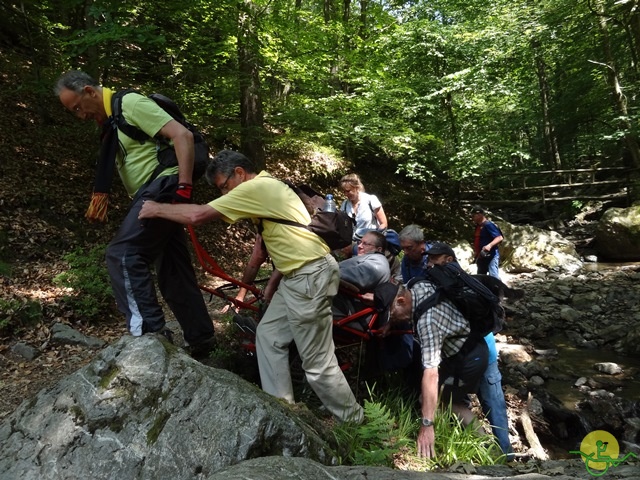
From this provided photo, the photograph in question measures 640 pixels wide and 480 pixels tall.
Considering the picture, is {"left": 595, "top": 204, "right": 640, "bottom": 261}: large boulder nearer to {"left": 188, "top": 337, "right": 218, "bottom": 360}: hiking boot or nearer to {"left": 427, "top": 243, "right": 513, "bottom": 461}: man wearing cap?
{"left": 427, "top": 243, "right": 513, "bottom": 461}: man wearing cap

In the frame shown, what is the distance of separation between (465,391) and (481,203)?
55.8 feet

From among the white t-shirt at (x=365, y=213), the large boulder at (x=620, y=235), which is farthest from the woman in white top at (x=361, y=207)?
the large boulder at (x=620, y=235)

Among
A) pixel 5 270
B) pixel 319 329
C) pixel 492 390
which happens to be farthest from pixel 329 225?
pixel 5 270

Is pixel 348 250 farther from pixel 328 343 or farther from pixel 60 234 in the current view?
pixel 60 234

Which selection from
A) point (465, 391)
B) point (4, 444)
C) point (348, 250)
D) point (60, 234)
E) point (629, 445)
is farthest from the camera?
point (60, 234)

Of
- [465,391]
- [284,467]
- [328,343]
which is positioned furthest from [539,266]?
[284,467]

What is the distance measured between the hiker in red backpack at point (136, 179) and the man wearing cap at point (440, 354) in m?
1.98

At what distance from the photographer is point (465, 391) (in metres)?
4.00

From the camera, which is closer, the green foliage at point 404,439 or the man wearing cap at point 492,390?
the green foliage at point 404,439

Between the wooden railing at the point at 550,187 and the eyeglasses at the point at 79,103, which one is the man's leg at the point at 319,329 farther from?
the wooden railing at the point at 550,187

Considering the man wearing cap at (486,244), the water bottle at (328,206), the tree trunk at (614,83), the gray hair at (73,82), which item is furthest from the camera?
the tree trunk at (614,83)

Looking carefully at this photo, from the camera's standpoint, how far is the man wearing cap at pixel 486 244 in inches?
344

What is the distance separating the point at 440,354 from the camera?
3684mm

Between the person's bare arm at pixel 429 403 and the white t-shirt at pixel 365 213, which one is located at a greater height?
the white t-shirt at pixel 365 213
